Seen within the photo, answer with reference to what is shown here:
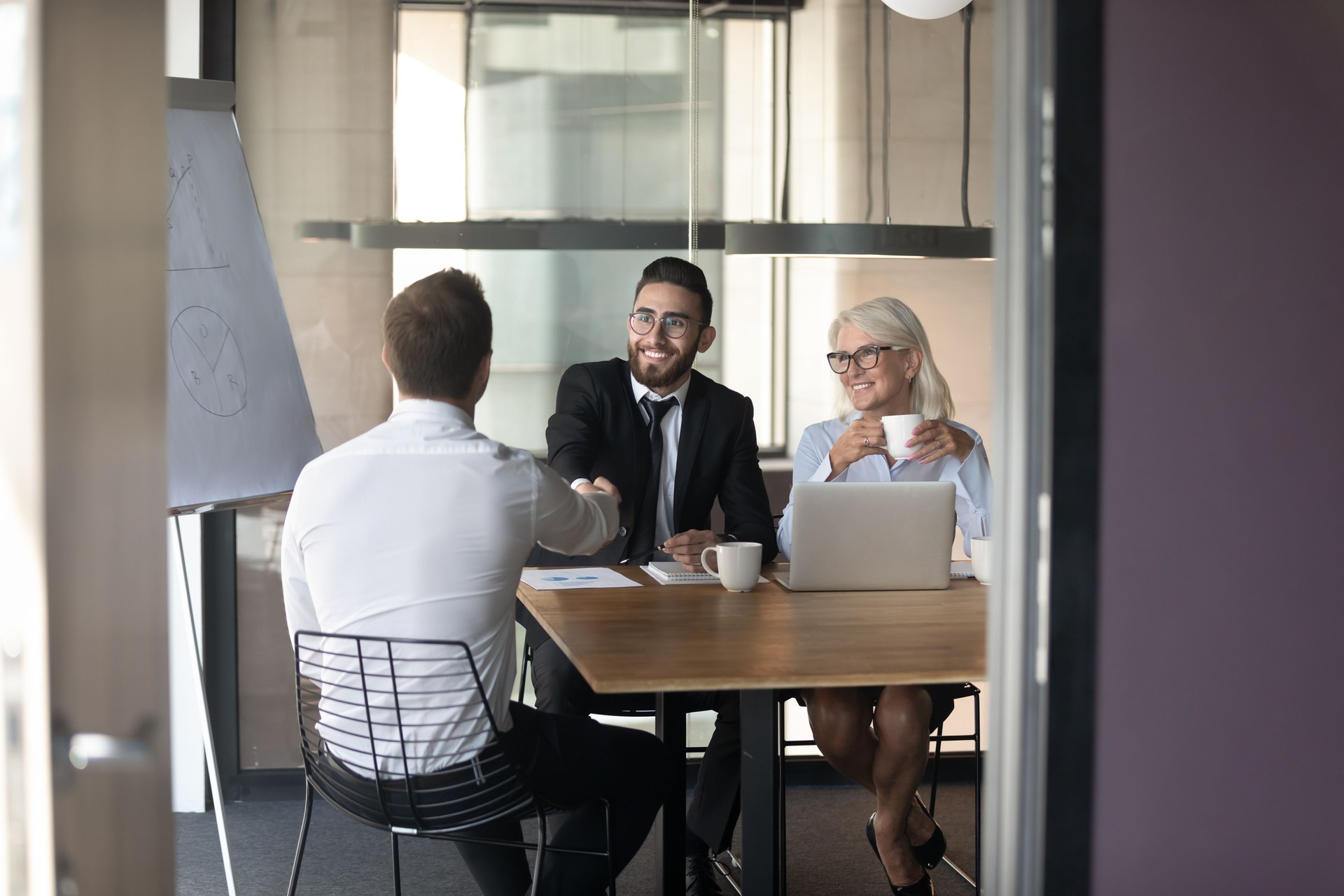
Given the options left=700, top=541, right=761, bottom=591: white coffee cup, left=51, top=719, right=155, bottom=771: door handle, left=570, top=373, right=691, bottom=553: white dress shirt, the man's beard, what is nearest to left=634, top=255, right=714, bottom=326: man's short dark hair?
the man's beard

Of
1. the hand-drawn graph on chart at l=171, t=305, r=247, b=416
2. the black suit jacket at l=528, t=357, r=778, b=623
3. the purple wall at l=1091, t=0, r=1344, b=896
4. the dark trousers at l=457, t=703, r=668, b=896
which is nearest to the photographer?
the purple wall at l=1091, t=0, r=1344, b=896

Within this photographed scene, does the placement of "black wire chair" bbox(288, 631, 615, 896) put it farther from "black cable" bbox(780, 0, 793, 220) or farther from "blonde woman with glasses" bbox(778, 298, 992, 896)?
"black cable" bbox(780, 0, 793, 220)

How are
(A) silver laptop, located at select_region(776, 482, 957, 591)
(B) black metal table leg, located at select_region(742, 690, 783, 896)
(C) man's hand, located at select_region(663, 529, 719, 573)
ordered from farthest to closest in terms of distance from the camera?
(C) man's hand, located at select_region(663, 529, 719, 573) < (A) silver laptop, located at select_region(776, 482, 957, 591) < (B) black metal table leg, located at select_region(742, 690, 783, 896)

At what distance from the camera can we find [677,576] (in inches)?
110

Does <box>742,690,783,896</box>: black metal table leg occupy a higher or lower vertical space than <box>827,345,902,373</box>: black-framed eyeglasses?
lower

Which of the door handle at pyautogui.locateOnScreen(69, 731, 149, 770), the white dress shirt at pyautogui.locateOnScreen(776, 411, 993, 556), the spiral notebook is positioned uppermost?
the white dress shirt at pyautogui.locateOnScreen(776, 411, 993, 556)

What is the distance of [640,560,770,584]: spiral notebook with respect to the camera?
2.77 metres

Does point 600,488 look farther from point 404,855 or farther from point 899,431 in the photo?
point 404,855

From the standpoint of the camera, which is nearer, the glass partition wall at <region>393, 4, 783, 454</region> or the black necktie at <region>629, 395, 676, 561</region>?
the black necktie at <region>629, 395, 676, 561</region>

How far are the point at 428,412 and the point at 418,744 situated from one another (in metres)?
0.58

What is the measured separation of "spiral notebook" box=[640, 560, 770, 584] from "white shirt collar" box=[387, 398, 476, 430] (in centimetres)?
86

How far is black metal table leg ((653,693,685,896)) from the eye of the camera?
7.54ft

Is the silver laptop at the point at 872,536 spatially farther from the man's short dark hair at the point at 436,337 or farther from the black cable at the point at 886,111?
the black cable at the point at 886,111

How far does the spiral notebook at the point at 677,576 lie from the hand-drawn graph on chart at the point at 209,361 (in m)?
1.11
